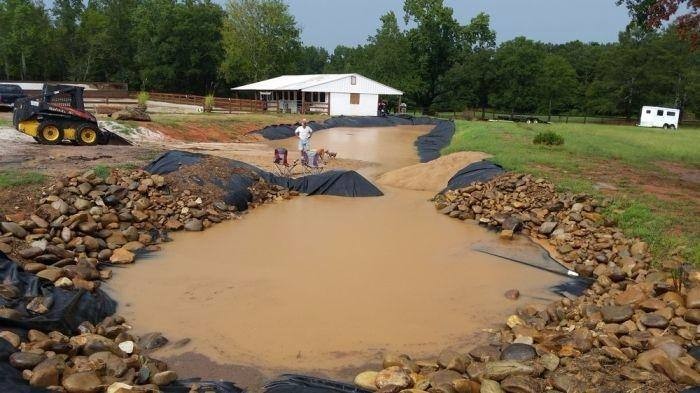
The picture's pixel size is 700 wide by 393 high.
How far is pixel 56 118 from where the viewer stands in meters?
18.2

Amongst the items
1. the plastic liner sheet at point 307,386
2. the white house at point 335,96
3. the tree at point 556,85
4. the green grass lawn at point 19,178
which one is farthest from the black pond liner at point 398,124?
the plastic liner sheet at point 307,386

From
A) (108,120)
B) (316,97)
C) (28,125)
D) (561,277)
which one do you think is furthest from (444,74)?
(561,277)

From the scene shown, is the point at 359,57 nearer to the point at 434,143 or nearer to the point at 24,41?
the point at 24,41

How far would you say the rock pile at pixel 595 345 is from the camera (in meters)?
5.50

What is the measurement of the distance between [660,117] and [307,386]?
166ft

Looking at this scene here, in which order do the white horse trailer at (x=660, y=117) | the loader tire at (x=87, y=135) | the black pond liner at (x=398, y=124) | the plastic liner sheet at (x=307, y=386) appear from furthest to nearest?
the white horse trailer at (x=660, y=117)
the black pond liner at (x=398, y=124)
the loader tire at (x=87, y=135)
the plastic liner sheet at (x=307, y=386)

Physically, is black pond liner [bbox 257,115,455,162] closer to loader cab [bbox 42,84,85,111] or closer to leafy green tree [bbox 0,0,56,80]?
loader cab [bbox 42,84,85,111]

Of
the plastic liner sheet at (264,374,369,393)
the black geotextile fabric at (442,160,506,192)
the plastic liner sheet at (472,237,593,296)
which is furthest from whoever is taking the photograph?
the black geotextile fabric at (442,160,506,192)

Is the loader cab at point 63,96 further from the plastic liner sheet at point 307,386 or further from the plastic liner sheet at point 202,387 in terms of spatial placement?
the plastic liner sheet at point 307,386

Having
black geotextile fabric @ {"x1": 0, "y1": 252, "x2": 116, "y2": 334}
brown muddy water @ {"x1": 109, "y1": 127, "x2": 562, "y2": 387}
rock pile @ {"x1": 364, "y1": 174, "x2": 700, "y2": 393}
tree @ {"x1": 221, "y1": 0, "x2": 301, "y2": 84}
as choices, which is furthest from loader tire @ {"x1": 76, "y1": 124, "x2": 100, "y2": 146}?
tree @ {"x1": 221, "y1": 0, "x2": 301, "y2": 84}

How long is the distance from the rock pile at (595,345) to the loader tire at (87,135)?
1550cm

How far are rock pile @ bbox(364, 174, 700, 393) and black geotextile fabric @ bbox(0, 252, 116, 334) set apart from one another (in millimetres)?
3570

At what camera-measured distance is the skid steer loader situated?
1794 centimetres

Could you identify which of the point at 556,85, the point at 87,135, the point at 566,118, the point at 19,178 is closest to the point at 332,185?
the point at 19,178
